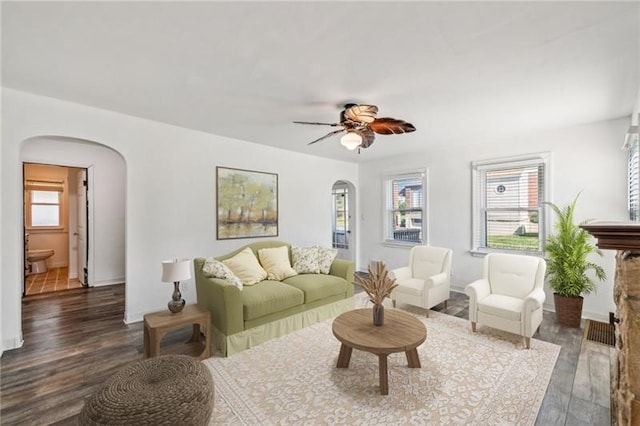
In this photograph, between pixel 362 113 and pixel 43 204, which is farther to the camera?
pixel 43 204

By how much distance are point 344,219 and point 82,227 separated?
18.5ft

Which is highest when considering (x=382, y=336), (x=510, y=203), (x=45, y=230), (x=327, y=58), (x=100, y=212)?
(x=327, y=58)

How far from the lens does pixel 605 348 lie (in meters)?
Result: 2.85

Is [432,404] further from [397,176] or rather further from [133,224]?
[397,176]

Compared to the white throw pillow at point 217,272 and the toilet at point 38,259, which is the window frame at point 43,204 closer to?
the toilet at point 38,259

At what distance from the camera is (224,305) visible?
2.73m

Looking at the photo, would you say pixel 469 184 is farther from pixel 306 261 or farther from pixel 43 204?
pixel 43 204

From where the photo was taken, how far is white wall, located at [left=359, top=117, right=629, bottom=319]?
3586 millimetres

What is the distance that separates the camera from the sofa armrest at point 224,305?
8.96 feet

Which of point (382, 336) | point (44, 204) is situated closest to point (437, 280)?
point (382, 336)

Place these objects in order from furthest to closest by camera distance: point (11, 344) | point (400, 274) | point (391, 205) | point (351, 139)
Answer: point (391, 205), point (400, 274), point (351, 139), point (11, 344)

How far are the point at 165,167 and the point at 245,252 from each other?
5.26 ft

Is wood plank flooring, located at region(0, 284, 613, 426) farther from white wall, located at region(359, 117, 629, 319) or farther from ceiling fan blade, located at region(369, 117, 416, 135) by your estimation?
ceiling fan blade, located at region(369, 117, 416, 135)

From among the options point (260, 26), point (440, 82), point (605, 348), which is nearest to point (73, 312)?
point (260, 26)
